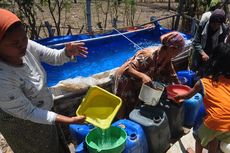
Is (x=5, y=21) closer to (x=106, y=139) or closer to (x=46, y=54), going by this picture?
(x=46, y=54)

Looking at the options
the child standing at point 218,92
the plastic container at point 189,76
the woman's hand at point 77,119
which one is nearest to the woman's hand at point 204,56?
the plastic container at point 189,76

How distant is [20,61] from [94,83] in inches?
74.5

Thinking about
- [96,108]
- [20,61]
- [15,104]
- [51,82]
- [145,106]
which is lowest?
[51,82]

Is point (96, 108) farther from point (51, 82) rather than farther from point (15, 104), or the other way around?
point (51, 82)

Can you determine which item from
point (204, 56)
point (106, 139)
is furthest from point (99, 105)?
point (204, 56)

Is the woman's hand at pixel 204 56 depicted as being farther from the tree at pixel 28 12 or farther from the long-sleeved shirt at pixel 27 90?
the tree at pixel 28 12

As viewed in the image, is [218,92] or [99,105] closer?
[218,92]

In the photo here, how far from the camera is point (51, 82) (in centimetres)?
530

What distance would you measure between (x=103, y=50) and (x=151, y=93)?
355cm

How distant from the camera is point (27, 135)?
242cm

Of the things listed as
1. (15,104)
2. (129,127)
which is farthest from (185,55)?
(15,104)

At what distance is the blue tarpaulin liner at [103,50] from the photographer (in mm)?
5645

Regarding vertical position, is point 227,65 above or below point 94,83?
above

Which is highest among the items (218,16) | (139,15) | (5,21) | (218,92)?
(5,21)
